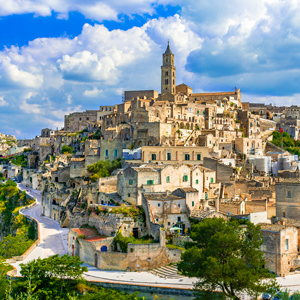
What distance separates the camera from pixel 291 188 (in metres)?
40.0

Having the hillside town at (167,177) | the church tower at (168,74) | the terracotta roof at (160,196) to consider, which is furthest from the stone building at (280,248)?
the church tower at (168,74)

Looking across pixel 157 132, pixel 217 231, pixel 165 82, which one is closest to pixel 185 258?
pixel 217 231

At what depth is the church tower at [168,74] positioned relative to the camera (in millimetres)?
91812

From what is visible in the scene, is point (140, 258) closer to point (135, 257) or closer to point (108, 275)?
Result: point (135, 257)

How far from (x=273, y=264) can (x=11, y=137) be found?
410 ft

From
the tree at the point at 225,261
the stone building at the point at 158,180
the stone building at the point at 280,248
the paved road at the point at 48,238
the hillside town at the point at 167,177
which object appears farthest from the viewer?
the stone building at the point at 158,180

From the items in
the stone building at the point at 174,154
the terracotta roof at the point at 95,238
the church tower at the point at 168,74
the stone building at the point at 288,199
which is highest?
the church tower at the point at 168,74

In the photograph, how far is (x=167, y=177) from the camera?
147ft

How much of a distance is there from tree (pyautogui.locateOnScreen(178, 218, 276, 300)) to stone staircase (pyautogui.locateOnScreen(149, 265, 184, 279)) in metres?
4.21

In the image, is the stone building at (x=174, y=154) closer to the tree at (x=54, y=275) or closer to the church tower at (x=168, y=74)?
the tree at (x=54, y=275)

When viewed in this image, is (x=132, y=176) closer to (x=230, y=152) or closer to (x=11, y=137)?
(x=230, y=152)

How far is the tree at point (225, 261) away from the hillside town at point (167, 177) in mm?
5396

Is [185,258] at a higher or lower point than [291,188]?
lower

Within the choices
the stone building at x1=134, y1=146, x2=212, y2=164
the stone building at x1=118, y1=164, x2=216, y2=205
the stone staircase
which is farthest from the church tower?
the stone staircase
